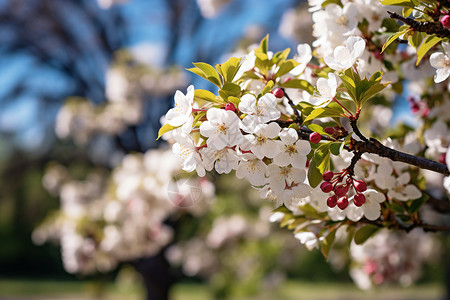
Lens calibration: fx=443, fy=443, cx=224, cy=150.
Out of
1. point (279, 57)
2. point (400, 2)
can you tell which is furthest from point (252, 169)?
point (400, 2)

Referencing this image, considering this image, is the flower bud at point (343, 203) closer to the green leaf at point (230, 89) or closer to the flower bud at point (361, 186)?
the flower bud at point (361, 186)

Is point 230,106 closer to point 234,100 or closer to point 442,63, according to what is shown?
point 234,100

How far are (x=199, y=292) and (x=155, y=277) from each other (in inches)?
284

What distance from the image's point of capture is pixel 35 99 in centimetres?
753

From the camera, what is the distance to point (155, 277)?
5.76 m

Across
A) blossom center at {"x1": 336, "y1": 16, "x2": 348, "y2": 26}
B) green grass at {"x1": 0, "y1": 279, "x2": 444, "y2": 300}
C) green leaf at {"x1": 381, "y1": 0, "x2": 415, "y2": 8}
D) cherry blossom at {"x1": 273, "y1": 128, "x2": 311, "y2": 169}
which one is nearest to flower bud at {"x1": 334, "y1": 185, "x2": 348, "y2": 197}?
cherry blossom at {"x1": 273, "y1": 128, "x2": 311, "y2": 169}

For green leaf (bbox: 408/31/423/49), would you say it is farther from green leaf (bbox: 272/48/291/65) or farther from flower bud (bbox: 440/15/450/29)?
green leaf (bbox: 272/48/291/65)

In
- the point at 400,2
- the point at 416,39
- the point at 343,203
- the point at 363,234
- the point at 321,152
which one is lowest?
the point at 363,234

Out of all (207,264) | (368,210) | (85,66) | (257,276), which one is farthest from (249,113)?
(85,66)

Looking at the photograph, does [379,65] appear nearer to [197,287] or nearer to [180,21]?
[180,21]

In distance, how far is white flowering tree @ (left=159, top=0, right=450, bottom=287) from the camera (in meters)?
0.91

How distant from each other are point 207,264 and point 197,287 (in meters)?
8.64

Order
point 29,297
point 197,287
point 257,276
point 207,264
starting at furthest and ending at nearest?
point 197,287, point 29,297, point 257,276, point 207,264

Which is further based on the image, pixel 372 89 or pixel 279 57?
pixel 279 57
